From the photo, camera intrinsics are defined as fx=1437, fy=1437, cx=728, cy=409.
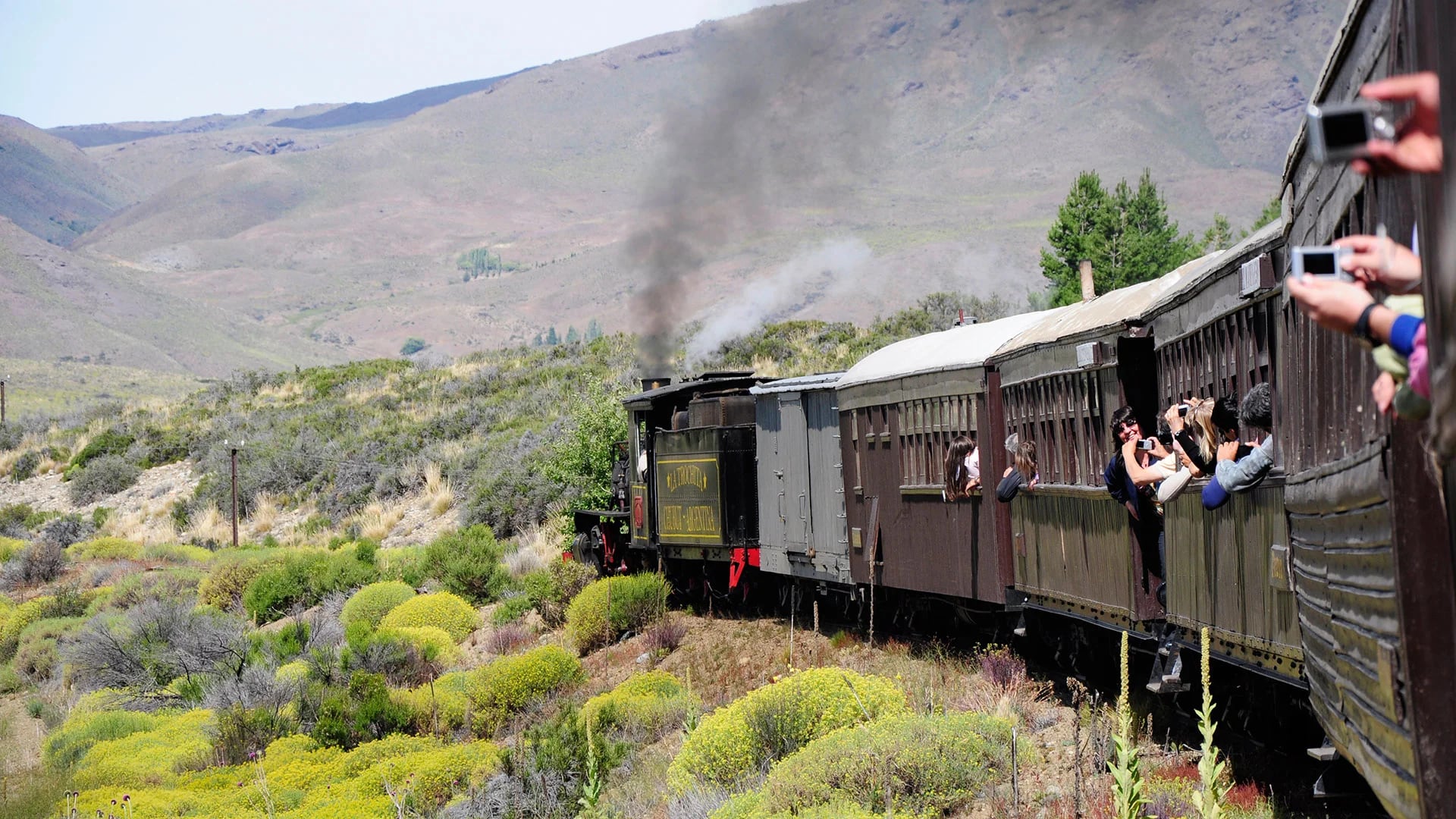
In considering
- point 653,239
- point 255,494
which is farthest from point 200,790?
point 255,494

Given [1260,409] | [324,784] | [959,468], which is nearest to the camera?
[1260,409]

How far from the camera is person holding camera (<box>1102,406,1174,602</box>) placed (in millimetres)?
8477

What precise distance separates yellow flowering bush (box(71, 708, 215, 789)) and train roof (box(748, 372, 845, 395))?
775cm

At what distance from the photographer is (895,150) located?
18050 cm

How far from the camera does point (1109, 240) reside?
50.6 m

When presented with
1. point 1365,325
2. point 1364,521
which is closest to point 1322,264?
point 1365,325

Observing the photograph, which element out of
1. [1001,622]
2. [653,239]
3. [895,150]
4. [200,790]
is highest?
[895,150]

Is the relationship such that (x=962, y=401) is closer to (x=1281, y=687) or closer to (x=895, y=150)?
(x=1281, y=687)

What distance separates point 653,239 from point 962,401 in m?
20.0

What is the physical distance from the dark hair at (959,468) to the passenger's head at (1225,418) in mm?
5491

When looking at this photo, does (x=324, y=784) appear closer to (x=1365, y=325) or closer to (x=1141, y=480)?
(x=1141, y=480)

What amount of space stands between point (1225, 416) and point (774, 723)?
423cm

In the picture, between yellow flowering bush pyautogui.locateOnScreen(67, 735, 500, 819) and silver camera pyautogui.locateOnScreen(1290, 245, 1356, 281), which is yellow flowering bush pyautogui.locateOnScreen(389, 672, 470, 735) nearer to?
yellow flowering bush pyautogui.locateOnScreen(67, 735, 500, 819)

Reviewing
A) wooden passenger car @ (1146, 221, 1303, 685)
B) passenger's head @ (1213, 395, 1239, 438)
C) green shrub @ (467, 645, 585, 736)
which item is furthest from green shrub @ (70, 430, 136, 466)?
passenger's head @ (1213, 395, 1239, 438)
